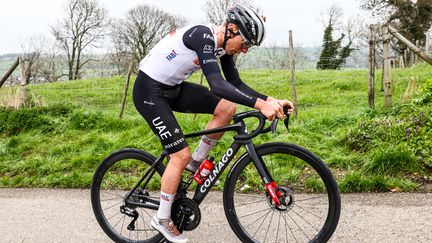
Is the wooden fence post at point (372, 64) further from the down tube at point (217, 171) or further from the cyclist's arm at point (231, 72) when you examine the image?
the down tube at point (217, 171)

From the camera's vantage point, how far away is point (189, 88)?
3607mm

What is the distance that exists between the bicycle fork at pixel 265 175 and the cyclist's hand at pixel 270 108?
1.30 ft

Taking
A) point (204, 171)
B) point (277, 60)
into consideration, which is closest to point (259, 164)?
point (204, 171)

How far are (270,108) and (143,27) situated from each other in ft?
162

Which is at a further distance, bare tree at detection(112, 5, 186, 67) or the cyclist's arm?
bare tree at detection(112, 5, 186, 67)

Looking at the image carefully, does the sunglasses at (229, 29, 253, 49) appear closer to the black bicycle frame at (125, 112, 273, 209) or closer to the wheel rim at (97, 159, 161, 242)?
the black bicycle frame at (125, 112, 273, 209)

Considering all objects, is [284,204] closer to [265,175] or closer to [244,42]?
[265,175]

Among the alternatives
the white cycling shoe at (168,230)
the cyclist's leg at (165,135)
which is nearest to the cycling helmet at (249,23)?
the cyclist's leg at (165,135)

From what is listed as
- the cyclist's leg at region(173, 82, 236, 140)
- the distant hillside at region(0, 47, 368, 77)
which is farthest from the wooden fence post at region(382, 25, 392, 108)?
the distant hillside at region(0, 47, 368, 77)

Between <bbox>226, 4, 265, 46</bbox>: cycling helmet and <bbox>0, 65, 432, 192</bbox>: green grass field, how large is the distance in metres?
2.42

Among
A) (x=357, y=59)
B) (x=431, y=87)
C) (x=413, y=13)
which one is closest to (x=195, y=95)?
(x=431, y=87)

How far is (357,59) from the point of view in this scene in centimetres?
3300

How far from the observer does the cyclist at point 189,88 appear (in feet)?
10.00

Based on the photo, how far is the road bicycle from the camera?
3178 millimetres
